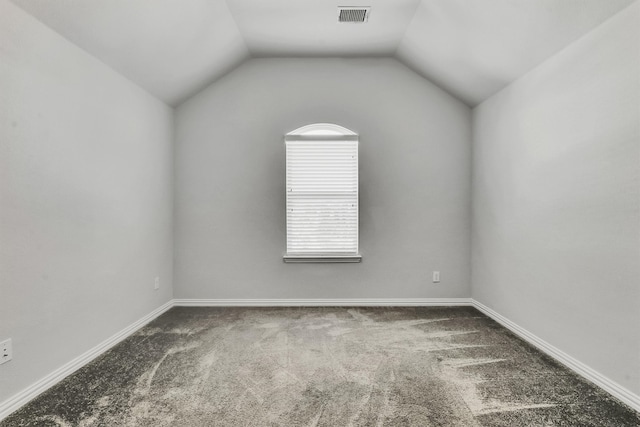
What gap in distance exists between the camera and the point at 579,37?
7.11 feet

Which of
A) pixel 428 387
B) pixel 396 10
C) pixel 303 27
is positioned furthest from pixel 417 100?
pixel 428 387

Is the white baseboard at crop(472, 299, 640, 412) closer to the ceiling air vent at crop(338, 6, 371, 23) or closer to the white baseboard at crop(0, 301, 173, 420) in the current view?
the ceiling air vent at crop(338, 6, 371, 23)

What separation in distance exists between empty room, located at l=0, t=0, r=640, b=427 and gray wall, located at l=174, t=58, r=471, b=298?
0.9 inches

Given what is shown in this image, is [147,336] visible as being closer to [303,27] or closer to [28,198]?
[28,198]

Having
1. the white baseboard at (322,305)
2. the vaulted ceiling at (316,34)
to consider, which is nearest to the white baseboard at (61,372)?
the white baseboard at (322,305)

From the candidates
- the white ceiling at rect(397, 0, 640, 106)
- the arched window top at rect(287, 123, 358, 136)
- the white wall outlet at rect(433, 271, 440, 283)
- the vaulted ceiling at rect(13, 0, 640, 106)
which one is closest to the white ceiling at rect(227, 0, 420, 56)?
the vaulted ceiling at rect(13, 0, 640, 106)

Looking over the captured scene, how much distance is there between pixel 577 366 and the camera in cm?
218

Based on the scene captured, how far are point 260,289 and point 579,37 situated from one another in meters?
3.57

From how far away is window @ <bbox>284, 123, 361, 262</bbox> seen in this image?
3729 millimetres

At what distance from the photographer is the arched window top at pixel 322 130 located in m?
3.71

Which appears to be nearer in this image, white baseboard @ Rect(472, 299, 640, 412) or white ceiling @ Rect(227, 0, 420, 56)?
white baseboard @ Rect(472, 299, 640, 412)

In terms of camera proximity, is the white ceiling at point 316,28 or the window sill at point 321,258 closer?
the white ceiling at point 316,28

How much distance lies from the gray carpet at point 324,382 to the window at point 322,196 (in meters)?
0.99

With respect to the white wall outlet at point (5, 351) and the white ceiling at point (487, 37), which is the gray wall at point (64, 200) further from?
the white ceiling at point (487, 37)
